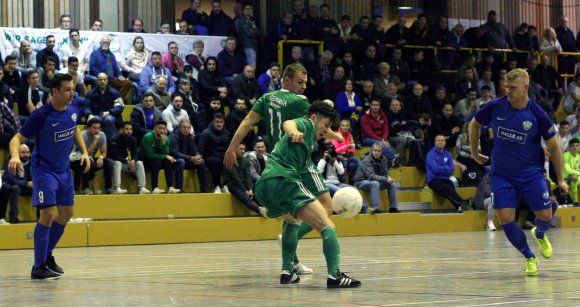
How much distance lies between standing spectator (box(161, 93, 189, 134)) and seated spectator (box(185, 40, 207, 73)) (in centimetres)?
250

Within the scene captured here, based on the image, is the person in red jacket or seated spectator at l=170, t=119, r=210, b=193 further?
the person in red jacket

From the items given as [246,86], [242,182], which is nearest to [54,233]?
[242,182]

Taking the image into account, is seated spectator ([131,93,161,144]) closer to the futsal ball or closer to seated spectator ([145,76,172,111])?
seated spectator ([145,76,172,111])

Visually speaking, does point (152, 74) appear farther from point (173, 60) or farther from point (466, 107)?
point (466, 107)

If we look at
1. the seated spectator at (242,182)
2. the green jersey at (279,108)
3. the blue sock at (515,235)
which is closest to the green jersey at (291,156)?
the green jersey at (279,108)

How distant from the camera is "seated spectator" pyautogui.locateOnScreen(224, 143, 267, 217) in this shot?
67.9 feet

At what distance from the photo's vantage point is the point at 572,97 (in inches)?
1211

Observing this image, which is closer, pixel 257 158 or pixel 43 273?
pixel 43 273

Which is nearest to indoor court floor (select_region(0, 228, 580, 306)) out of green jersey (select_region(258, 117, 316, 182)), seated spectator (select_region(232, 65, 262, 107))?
green jersey (select_region(258, 117, 316, 182))

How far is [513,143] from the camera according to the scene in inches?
421

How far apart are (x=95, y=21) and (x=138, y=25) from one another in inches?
43.7

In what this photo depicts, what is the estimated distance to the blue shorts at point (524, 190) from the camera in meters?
10.6

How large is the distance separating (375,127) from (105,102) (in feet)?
22.2

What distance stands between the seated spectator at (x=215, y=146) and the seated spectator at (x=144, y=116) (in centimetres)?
108
